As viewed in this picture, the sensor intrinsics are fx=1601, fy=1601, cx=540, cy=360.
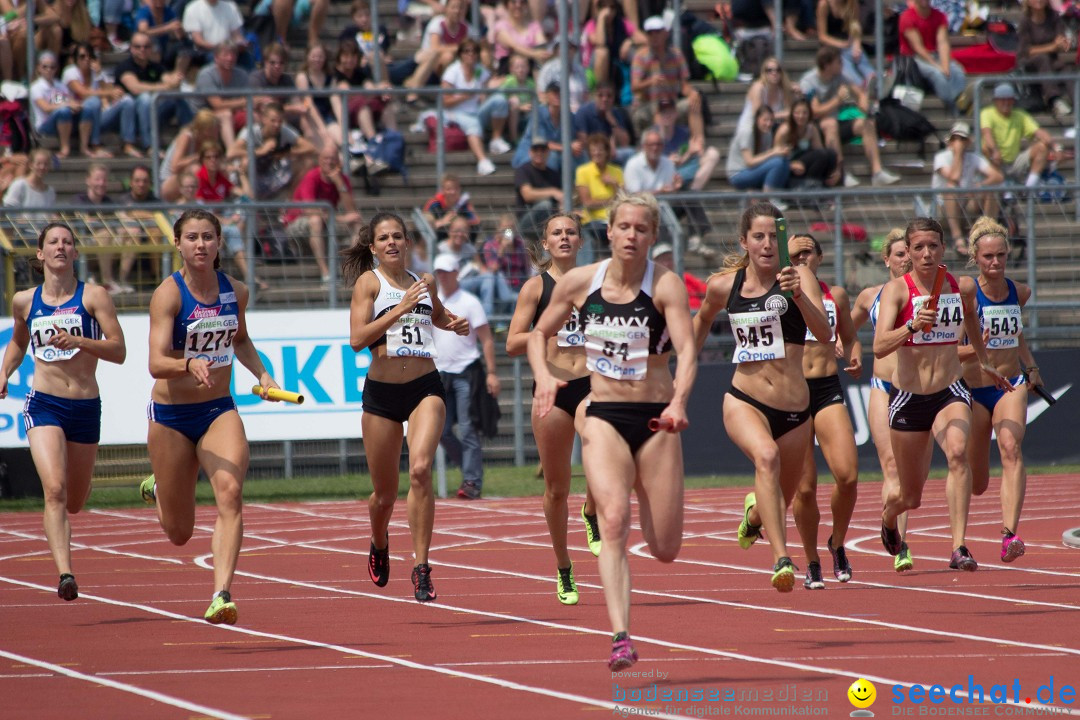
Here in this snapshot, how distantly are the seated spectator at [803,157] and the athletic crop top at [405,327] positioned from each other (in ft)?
39.5

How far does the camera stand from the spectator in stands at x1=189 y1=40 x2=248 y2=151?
21078 mm

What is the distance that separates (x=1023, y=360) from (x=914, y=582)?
94.9 inches

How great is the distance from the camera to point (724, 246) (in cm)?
1900

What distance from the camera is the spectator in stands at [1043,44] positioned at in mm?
24297

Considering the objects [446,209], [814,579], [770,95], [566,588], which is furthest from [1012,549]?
[770,95]

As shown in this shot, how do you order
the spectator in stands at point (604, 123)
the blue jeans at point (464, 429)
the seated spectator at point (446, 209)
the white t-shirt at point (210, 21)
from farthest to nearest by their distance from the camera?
the white t-shirt at point (210, 21)
the spectator in stands at point (604, 123)
the seated spectator at point (446, 209)
the blue jeans at point (464, 429)

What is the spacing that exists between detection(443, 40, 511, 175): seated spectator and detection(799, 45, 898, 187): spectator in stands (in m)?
4.36

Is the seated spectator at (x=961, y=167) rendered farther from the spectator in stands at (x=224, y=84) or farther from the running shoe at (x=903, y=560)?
the running shoe at (x=903, y=560)

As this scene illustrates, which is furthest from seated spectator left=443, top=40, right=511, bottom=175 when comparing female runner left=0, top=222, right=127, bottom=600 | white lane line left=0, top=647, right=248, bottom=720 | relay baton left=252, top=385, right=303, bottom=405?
white lane line left=0, top=647, right=248, bottom=720

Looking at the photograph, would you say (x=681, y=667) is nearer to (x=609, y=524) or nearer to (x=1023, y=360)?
(x=609, y=524)

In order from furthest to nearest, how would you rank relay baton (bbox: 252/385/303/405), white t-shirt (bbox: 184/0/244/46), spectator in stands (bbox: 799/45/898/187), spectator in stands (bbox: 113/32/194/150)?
white t-shirt (bbox: 184/0/244/46) → spectator in stands (bbox: 799/45/898/187) → spectator in stands (bbox: 113/32/194/150) → relay baton (bbox: 252/385/303/405)

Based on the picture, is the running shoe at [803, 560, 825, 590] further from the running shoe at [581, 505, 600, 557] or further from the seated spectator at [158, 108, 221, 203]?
the seated spectator at [158, 108, 221, 203]

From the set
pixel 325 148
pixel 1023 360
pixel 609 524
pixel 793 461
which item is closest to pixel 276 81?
pixel 325 148

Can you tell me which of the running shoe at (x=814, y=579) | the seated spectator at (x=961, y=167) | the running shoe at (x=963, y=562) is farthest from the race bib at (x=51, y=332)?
the seated spectator at (x=961, y=167)
